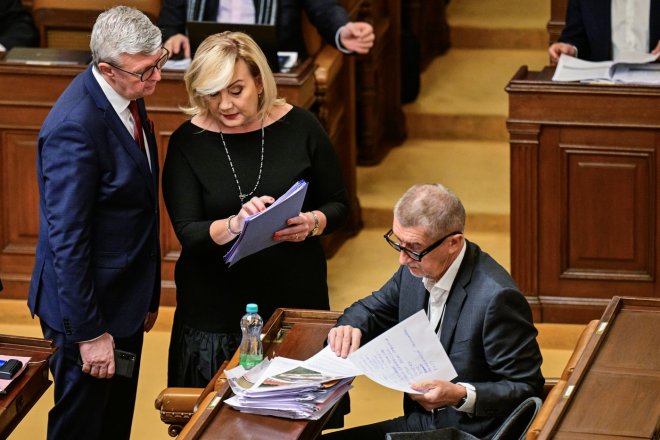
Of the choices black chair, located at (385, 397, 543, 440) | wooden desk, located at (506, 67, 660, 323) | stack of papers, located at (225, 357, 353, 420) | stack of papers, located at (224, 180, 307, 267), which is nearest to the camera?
black chair, located at (385, 397, 543, 440)

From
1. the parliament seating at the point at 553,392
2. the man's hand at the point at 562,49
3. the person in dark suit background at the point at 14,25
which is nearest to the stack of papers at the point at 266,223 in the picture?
the parliament seating at the point at 553,392

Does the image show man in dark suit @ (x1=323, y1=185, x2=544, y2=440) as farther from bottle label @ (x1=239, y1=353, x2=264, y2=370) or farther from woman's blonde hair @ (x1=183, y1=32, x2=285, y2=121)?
woman's blonde hair @ (x1=183, y1=32, x2=285, y2=121)

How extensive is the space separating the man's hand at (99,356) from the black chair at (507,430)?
111cm

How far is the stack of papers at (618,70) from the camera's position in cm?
607

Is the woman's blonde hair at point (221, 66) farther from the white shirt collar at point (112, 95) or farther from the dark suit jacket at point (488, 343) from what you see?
the dark suit jacket at point (488, 343)

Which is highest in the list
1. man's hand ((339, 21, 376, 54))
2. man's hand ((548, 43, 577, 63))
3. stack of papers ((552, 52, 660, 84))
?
man's hand ((339, 21, 376, 54))

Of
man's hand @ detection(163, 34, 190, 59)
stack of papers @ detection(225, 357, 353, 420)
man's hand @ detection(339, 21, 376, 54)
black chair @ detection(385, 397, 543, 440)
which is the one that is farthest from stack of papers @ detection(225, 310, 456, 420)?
man's hand @ detection(163, 34, 190, 59)

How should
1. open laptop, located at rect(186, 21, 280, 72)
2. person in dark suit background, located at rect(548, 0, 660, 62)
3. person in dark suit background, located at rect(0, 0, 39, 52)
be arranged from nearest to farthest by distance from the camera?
1. open laptop, located at rect(186, 21, 280, 72)
2. person in dark suit background, located at rect(548, 0, 660, 62)
3. person in dark suit background, located at rect(0, 0, 39, 52)

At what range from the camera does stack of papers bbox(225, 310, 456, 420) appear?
142 inches

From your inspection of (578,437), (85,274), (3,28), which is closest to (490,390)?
(578,437)

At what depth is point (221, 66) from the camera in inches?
168

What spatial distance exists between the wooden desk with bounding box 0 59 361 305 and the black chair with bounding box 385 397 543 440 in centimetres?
285

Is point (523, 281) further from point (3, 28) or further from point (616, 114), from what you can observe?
point (3, 28)

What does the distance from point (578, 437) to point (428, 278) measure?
75cm
